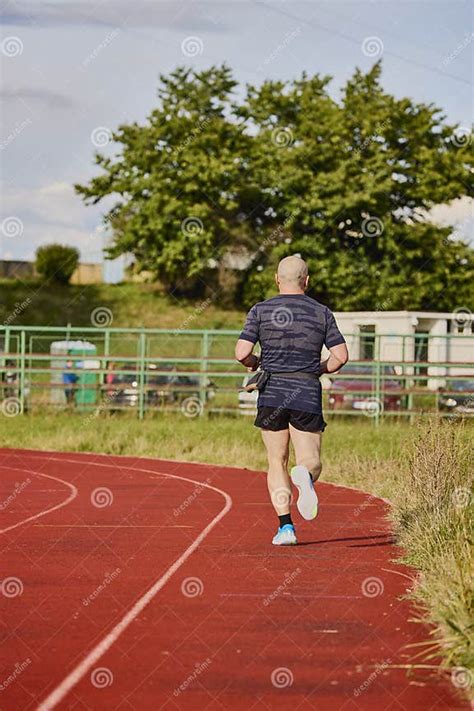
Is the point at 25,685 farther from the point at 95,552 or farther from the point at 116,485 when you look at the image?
the point at 116,485

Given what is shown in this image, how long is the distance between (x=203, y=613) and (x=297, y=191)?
51611mm

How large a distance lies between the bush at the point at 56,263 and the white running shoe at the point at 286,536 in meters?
55.8

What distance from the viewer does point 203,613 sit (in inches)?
332

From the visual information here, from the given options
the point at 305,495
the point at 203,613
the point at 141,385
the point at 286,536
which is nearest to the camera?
the point at 203,613

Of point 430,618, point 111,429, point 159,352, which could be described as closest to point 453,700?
point 430,618

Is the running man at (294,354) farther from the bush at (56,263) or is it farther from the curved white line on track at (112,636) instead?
the bush at (56,263)

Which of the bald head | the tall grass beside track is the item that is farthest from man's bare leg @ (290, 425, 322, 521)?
the bald head

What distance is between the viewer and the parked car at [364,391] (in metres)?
34.2

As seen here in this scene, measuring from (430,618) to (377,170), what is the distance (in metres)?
51.7

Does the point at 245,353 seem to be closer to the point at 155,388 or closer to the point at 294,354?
the point at 294,354

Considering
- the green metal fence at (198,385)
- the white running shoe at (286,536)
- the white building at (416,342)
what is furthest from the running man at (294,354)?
the white building at (416,342)

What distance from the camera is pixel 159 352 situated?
51.3 m

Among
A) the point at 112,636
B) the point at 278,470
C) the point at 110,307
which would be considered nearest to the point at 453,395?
the point at 278,470

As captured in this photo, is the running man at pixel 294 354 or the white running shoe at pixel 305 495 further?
the running man at pixel 294 354
